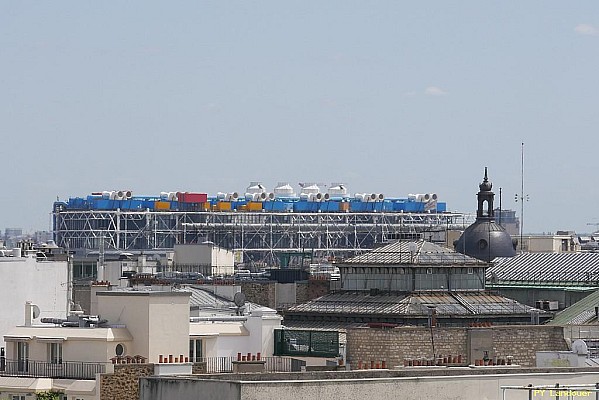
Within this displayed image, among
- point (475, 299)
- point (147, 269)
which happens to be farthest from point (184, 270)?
point (475, 299)

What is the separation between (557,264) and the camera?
100m

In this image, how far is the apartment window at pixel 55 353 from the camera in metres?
53.3

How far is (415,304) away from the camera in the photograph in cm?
6969

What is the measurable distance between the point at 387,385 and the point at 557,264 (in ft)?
210

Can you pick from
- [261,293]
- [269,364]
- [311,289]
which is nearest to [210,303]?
[311,289]

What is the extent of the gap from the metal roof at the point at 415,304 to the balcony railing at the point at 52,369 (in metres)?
16.6

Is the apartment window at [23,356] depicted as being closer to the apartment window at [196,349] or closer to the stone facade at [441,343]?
the apartment window at [196,349]

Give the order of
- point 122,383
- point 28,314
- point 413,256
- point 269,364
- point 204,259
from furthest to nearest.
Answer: point 204,259
point 413,256
point 28,314
point 269,364
point 122,383

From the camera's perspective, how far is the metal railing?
52478mm

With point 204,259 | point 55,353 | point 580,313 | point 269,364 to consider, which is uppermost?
point 204,259

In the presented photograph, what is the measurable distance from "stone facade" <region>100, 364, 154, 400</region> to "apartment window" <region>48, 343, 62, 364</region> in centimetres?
518

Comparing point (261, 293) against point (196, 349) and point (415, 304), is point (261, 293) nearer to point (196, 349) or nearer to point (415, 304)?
point (415, 304)

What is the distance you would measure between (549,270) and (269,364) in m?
46.9

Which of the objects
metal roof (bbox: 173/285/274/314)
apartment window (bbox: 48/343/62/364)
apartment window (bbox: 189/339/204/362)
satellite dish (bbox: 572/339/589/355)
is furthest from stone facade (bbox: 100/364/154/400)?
metal roof (bbox: 173/285/274/314)
